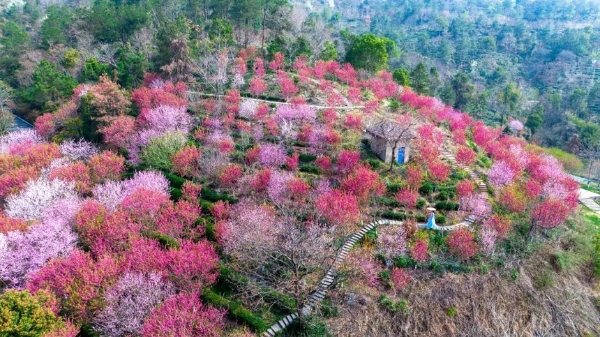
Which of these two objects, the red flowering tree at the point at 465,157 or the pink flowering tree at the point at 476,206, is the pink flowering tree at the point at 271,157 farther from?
the red flowering tree at the point at 465,157

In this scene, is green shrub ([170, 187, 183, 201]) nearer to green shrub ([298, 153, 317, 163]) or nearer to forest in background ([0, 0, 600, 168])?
green shrub ([298, 153, 317, 163])

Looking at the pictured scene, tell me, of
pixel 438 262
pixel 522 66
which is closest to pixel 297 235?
pixel 438 262

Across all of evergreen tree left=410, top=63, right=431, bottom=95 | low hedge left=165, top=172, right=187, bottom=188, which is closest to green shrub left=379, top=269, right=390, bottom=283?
low hedge left=165, top=172, right=187, bottom=188

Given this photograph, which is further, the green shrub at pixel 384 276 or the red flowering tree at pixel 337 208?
the red flowering tree at pixel 337 208

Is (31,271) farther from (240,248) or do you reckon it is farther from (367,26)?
(367,26)

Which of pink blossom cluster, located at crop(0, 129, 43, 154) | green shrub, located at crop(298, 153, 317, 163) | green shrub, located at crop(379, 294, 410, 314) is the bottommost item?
green shrub, located at crop(379, 294, 410, 314)

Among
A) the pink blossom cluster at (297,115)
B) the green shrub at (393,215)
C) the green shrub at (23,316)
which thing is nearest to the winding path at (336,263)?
the green shrub at (393,215)

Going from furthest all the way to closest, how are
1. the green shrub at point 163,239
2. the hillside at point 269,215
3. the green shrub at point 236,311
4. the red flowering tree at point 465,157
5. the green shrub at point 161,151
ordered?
the red flowering tree at point 465,157, the green shrub at point 161,151, the green shrub at point 163,239, the hillside at point 269,215, the green shrub at point 236,311
